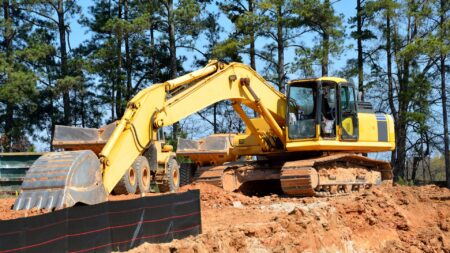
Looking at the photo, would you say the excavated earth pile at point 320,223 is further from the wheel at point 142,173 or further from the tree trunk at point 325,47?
the tree trunk at point 325,47

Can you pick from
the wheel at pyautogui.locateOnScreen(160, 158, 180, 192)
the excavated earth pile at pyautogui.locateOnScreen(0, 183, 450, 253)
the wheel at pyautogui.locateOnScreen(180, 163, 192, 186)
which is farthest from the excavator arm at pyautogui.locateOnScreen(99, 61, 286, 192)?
the wheel at pyautogui.locateOnScreen(180, 163, 192, 186)

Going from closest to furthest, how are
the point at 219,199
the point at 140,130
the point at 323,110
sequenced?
the point at 140,130 < the point at 219,199 < the point at 323,110

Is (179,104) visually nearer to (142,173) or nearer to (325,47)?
(142,173)

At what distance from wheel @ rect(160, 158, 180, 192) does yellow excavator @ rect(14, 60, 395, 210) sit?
0.03m

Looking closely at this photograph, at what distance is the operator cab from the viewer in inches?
608

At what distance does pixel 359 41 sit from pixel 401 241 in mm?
21354

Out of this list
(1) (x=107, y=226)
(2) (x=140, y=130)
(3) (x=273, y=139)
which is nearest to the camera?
(1) (x=107, y=226)

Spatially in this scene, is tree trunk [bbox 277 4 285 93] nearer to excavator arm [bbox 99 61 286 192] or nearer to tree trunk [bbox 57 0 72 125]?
tree trunk [bbox 57 0 72 125]

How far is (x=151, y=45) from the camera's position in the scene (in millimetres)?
35375

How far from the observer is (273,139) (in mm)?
16438

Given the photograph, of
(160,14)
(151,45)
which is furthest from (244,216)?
(151,45)

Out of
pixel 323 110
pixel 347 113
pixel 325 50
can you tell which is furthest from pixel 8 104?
pixel 347 113

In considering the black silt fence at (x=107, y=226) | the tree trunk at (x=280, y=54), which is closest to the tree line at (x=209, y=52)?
the tree trunk at (x=280, y=54)

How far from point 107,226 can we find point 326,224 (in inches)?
207
